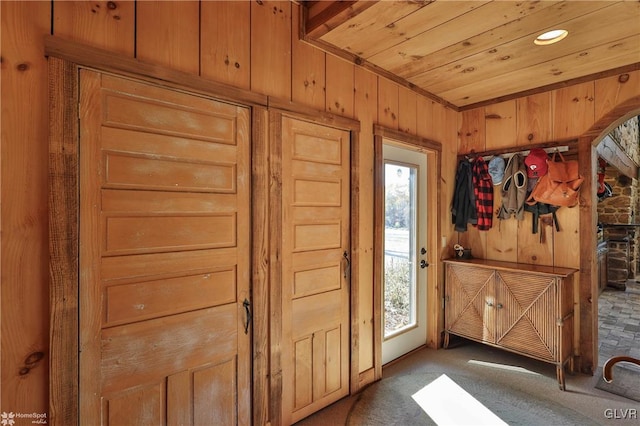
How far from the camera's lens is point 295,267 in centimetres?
194

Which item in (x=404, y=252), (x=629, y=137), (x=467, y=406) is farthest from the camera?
(x=629, y=137)

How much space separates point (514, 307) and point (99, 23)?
3.35 meters

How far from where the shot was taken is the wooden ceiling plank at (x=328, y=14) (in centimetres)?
171

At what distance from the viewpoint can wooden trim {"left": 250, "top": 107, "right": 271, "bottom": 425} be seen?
1.73 meters

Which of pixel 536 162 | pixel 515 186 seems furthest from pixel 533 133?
pixel 515 186

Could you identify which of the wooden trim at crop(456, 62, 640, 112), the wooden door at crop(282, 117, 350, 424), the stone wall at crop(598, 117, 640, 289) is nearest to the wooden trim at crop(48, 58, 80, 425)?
the wooden door at crop(282, 117, 350, 424)

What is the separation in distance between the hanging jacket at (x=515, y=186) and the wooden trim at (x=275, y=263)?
7.66ft

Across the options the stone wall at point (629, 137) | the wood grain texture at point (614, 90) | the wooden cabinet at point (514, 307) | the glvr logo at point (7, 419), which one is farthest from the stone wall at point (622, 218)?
the glvr logo at point (7, 419)

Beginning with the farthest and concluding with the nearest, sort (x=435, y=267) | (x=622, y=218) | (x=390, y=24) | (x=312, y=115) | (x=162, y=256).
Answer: (x=622, y=218) → (x=435, y=267) → (x=312, y=115) → (x=390, y=24) → (x=162, y=256)

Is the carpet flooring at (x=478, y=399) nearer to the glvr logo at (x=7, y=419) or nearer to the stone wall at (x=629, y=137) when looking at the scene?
the glvr logo at (x=7, y=419)

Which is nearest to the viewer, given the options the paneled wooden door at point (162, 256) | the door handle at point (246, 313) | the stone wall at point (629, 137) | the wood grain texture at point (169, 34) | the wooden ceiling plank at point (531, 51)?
the paneled wooden door at point (162, 256)

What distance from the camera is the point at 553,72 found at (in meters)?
2.53

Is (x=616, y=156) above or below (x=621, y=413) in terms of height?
above

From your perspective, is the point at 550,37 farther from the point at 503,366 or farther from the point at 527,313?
the point at 503,366
